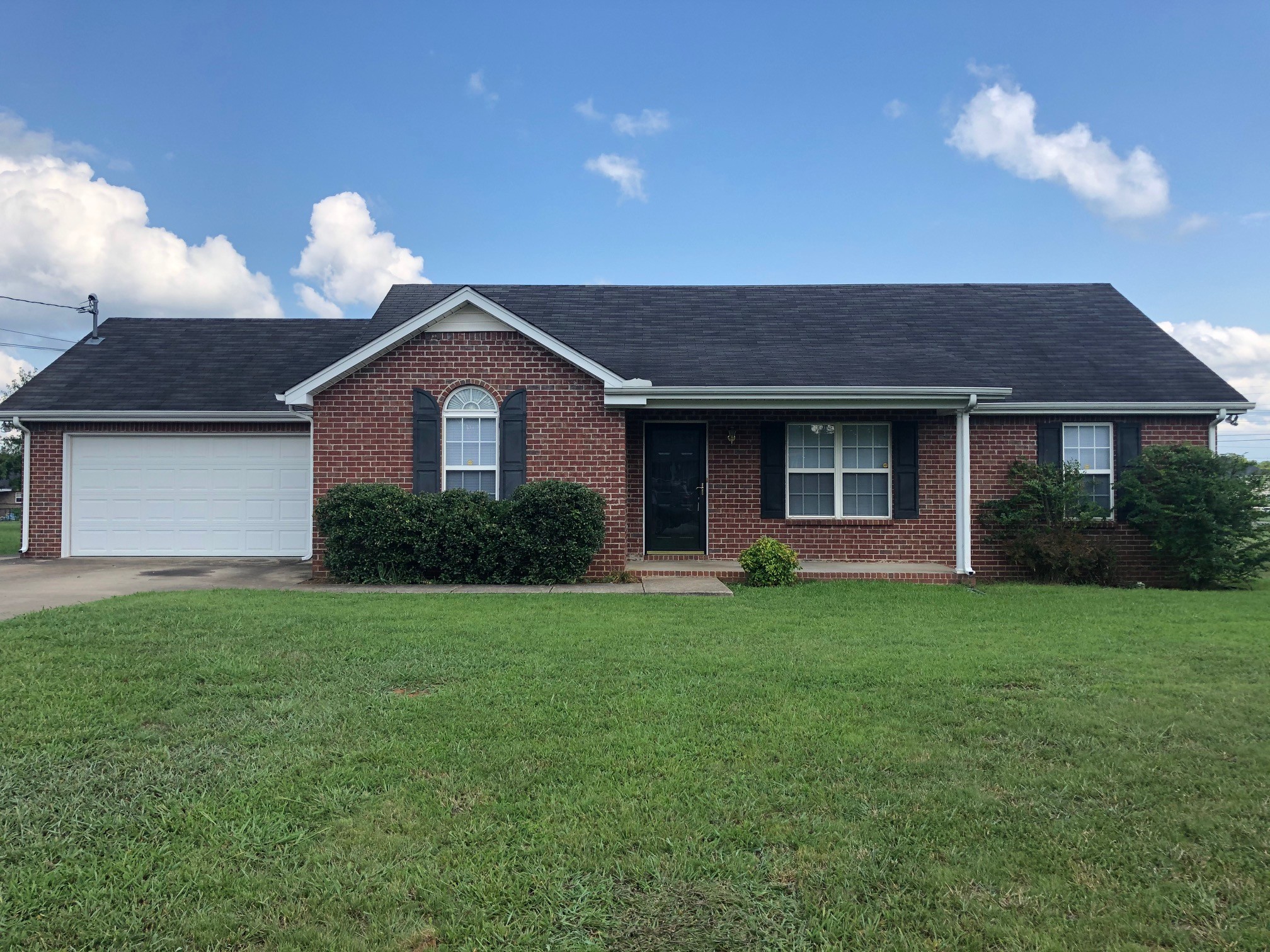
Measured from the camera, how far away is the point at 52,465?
13.6 meters

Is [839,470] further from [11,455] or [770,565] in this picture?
[11,455]

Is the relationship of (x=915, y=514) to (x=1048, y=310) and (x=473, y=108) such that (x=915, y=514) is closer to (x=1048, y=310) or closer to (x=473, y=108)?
(x=1048, y=310)

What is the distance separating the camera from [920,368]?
39.8 feet

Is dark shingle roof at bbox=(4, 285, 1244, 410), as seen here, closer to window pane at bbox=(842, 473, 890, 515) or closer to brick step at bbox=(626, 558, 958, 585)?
window pane at bbox=(842, 473, 890, 515)

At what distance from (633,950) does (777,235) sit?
19.2 meters

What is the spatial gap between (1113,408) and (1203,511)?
6.34 ft

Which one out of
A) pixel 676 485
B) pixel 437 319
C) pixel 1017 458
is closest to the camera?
pixel 437 319

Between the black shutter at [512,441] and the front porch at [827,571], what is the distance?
2232mm

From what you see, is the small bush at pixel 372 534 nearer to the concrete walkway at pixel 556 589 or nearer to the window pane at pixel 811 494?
the concrete walkway at pixel 556 589

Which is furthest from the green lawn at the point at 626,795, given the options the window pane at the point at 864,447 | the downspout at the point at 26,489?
the downspout at the point at 26,489

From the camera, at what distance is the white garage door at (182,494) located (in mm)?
13688

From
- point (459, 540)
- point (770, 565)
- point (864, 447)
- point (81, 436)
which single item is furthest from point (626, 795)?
point (81, 436)

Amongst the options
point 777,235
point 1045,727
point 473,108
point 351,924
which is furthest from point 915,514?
point 473,108

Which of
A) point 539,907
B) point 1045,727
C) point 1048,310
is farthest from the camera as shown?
point 1048,310
